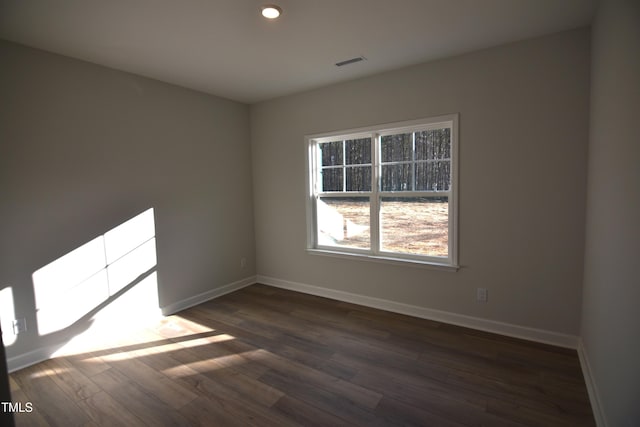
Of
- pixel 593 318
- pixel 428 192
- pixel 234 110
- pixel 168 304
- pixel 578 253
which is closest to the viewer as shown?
pixel 593 318

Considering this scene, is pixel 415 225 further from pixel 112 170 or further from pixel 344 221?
pixel 112 170

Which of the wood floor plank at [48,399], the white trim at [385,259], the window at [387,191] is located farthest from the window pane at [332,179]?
the wood floor plank at [48,399]

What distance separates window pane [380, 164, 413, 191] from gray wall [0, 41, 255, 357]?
206 cm

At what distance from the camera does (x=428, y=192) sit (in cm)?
329

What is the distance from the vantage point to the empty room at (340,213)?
2018 mm

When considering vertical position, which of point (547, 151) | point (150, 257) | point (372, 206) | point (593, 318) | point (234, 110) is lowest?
point (593, 318)

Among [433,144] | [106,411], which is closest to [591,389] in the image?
[433,144]

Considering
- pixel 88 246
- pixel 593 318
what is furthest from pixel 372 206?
pixel 88 246

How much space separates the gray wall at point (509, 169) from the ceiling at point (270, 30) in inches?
8.1

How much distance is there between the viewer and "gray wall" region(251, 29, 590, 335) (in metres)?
2.56

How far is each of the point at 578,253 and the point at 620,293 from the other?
1.17m

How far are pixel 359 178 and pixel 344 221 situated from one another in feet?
1.93

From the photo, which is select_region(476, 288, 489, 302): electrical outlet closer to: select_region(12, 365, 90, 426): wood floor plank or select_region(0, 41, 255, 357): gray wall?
select_region(0, 41, 255, 357): gray wall

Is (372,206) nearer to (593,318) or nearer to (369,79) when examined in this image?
(369,79)
